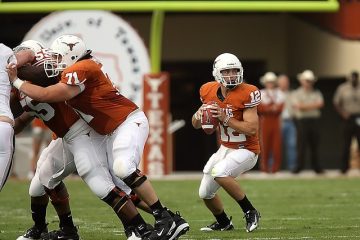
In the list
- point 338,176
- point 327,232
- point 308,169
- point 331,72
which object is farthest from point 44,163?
point 331,72

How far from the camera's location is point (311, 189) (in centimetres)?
1271

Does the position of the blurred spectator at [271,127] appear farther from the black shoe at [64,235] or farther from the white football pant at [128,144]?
the white football pant at [128,144]

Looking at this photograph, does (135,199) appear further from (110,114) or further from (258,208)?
(258,208)

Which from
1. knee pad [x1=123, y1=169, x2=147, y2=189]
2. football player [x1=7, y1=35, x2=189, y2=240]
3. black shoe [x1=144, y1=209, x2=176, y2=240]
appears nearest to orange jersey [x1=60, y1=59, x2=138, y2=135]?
football player [x1=7, y1=35, x2=189, y2=240]

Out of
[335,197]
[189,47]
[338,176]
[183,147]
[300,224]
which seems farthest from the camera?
[189,47]

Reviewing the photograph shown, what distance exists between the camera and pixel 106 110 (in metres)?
7.55

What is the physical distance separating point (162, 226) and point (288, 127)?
30.7 feet

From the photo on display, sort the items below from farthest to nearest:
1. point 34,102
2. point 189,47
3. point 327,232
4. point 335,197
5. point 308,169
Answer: point 189,47 → point 308,169 → point 335,197 → point 327,232 → point 34,102

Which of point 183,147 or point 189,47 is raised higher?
point 189,47

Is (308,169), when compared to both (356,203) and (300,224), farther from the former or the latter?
(300,224)

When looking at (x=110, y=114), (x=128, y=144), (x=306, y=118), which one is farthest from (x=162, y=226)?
(x=306, y=118)

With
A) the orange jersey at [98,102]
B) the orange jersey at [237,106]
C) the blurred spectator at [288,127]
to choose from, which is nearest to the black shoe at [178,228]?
the orange jersey at [98,102]

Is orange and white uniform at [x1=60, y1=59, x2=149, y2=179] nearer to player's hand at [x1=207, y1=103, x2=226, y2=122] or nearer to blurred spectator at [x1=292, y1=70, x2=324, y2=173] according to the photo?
player's hand at [x1=207, y1=103, x2=226, y2=122]

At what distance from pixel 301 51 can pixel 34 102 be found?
12.8 metres
